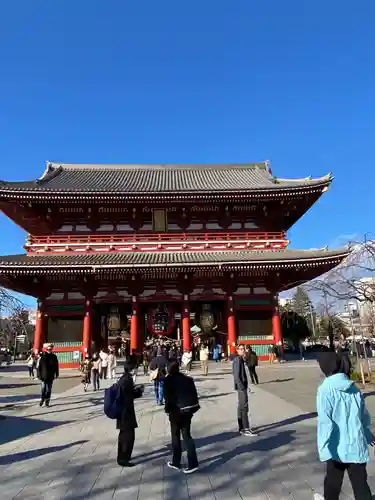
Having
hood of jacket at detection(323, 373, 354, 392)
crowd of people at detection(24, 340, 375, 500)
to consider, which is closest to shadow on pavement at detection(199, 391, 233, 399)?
crowd of people at detection(24, 340, 375, 500)

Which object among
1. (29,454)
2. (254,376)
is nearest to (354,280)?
(254,376)

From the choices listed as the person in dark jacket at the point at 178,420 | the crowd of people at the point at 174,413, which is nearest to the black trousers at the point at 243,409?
the crowd of people at the point at 174,413

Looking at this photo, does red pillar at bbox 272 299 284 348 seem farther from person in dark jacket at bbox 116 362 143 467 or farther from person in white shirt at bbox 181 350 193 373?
person in dark jacket at bbox 116 362 143 467

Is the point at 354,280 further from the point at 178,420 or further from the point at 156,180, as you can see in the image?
the point at 156,180

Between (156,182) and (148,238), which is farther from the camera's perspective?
(156,182)

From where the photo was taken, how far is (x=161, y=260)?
2355 cm

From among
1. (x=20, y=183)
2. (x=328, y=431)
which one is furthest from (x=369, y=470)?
(x=20, y=183)

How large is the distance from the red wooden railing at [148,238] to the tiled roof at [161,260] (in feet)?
4.92

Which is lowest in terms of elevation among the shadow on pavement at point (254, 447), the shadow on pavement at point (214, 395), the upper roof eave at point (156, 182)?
the shadow on pavement at point (254, 447)

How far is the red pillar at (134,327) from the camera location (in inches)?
969

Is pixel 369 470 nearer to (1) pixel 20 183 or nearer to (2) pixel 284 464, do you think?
(2) pixel 284 464

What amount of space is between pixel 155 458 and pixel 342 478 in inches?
148

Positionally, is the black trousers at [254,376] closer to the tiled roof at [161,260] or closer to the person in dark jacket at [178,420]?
the tiled roof at [161,260]

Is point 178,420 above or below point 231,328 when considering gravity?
below
